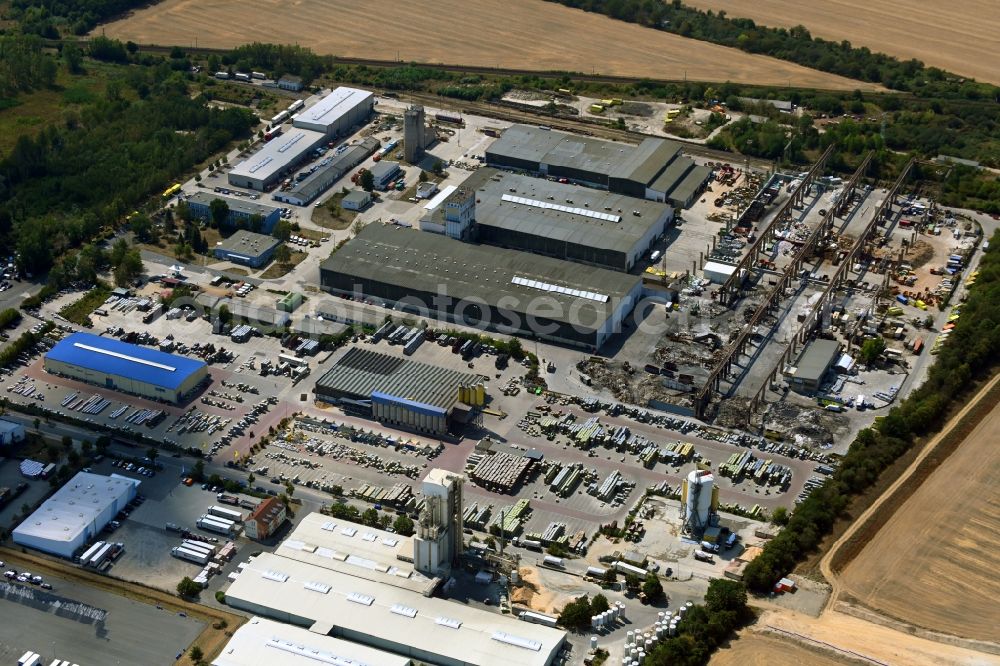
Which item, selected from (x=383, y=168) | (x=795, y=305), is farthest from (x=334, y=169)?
(x=795, y=305)

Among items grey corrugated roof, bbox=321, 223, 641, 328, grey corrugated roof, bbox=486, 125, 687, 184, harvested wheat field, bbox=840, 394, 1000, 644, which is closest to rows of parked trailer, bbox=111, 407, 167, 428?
grey corrugated roof, bbox=321, 223, 641, 328

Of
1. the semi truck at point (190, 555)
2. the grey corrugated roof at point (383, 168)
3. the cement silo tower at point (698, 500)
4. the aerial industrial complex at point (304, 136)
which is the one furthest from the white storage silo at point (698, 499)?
the aerial industrial complex at point (304, 136)

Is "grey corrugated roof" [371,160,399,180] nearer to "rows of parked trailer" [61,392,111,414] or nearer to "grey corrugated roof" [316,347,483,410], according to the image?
"grey corrugated roof" [316,347,483,410]

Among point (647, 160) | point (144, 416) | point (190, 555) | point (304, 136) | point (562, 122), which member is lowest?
point (144, 416)

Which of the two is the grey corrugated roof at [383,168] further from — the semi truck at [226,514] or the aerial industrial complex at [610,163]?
the semi truck at [226,514]

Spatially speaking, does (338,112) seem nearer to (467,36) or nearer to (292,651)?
(467,36)

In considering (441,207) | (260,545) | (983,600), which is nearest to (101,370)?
(260,545)

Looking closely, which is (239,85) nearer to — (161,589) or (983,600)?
(161,589)
